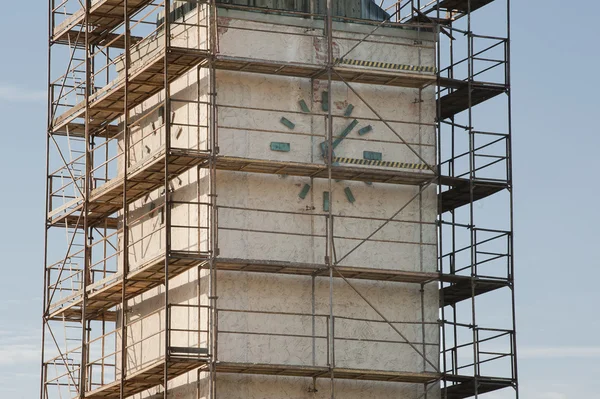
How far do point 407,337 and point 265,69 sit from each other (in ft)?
26.7

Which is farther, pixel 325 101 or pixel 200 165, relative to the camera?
pixel 325 101

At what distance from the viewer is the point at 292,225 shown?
47.5 metres

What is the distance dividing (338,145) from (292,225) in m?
2.61

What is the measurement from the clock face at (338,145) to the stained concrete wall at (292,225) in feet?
0.39

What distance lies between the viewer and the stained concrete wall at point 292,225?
46.6 meters

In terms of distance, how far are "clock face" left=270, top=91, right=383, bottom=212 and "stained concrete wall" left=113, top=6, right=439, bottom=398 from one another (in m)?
0.12

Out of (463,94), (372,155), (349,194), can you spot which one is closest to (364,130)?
(372,155)

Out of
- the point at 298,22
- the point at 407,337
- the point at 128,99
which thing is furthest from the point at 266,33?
the point at 407,337

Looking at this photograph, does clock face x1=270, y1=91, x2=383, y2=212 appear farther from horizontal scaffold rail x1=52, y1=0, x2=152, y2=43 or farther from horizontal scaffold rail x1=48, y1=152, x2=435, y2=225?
horizontal scaffold rail x1=52, y1=0, x2=152, y2=43

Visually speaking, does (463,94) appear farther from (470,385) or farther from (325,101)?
(470,385)

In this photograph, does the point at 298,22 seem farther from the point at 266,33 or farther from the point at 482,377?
the point at 482,377

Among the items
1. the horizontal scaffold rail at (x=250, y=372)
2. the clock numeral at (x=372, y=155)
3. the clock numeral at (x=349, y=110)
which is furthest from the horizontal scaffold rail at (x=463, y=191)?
the horizontal scaffold rail at (x=250, y=372)

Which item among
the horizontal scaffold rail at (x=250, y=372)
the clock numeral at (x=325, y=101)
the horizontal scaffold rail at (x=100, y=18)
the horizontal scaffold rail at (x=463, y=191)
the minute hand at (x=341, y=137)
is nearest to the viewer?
the horizontal scaffold rail at (x=250, y=372)

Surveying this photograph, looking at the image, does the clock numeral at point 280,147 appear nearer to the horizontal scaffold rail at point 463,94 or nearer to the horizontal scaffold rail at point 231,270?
the horizontal scaffold rail at point 231,270
